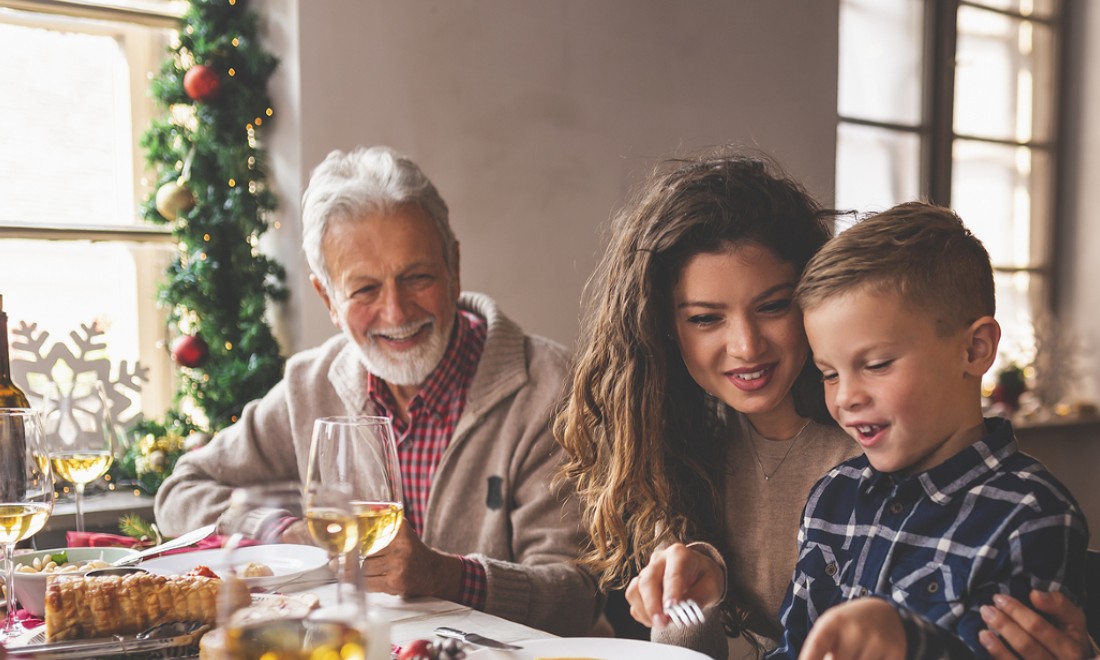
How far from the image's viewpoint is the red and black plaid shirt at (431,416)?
6.67ft

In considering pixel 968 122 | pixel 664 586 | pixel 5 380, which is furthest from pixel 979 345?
pixel 968 122

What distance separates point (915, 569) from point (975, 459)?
0.14 meters

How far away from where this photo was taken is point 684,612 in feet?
3.72

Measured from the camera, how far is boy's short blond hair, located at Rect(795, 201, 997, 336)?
1206 mm

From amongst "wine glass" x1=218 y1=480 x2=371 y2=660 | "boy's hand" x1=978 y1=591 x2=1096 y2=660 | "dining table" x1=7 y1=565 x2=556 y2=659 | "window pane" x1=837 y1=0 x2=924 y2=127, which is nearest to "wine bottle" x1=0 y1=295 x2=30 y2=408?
"dining table" x1=7 y1=565 x2=556 y2=659

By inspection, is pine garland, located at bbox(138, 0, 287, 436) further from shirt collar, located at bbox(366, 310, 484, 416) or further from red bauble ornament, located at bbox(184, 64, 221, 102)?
shirt collar, located at bbox(366, 310, 484, 416)

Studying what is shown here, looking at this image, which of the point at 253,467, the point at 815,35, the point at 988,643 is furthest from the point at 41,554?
the point at 815,35

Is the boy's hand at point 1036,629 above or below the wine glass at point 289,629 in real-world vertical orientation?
below

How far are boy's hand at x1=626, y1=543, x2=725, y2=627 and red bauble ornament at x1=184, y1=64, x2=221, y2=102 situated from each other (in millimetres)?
1898

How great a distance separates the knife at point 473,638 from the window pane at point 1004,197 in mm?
4172

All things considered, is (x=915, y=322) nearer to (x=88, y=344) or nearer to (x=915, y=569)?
(x=915, y=569)

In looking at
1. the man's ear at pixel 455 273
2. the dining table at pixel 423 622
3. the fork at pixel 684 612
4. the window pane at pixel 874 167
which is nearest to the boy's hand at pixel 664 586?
the fork at pixel 684 612

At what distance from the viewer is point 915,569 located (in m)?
1.17

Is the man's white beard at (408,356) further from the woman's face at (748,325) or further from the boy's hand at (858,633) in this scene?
the boy's hand at (858,633)
